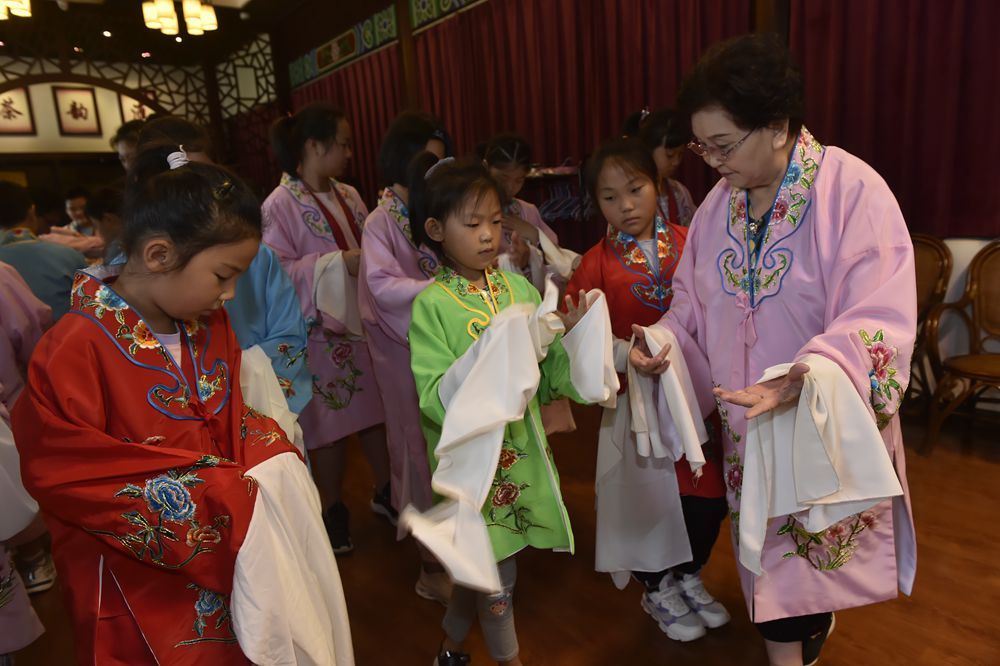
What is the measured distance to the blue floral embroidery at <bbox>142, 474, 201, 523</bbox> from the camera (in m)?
1.07

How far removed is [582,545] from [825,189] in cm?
159

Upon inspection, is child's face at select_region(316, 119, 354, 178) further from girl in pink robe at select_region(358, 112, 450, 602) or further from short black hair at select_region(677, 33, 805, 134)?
short black hair at select_region(677, 33, 805, 134)

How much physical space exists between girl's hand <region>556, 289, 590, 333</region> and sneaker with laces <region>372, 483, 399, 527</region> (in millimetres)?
1561

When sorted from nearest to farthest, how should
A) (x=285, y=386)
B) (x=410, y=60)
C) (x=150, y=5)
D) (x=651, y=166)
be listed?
1. (x=285, y=386)
2. (x=651, y=166)
3. (x=150, y=5)
4. (x=410, y=60)

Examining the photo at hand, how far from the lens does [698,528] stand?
1841 mm

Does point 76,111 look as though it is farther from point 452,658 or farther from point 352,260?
point 452,658

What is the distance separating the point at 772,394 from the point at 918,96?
267 cm

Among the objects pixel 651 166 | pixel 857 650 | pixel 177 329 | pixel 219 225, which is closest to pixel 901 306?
pixel 651 166

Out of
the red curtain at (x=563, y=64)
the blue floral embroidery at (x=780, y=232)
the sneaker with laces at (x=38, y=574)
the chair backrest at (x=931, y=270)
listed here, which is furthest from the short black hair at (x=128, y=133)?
the chair backrest at (x=931, y=270)

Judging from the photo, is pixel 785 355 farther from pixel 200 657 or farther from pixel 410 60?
pixel 410 60

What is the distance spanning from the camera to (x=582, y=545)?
2428 millimetres

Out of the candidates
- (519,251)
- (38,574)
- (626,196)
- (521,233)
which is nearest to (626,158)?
(626,196)

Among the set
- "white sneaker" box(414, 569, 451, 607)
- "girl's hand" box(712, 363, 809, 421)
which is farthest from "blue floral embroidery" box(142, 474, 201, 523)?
"white sneaker" box(414, 569, 451, 607)

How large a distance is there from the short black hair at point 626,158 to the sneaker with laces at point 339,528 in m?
1.60
